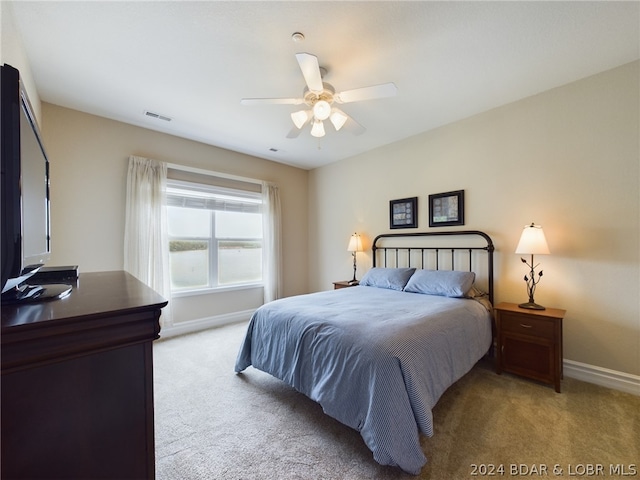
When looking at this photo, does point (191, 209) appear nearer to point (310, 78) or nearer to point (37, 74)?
point (37, 74)

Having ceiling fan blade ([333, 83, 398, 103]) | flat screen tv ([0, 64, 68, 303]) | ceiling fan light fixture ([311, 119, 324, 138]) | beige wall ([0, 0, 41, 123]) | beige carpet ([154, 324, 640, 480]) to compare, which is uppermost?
beige wall ([0, 0, 41, 123])

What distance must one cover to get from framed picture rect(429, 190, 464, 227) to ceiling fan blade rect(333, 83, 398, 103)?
5.73 ft

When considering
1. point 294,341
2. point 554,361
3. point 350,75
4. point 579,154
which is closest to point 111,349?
point 294,341

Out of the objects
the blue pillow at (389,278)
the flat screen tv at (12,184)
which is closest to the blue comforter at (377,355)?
the blue pillow at (389,278)

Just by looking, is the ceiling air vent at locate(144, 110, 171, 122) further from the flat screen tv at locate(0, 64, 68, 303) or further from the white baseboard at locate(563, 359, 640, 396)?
the white baseboard at locate(563, 359, 640, 396)

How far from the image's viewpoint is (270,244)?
4.62 metres

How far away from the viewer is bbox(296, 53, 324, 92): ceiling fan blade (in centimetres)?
170

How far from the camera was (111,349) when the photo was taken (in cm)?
69

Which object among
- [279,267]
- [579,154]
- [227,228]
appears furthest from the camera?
[279,267]

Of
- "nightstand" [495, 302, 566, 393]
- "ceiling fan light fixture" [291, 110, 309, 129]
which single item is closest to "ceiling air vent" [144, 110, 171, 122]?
"ceiling fan light fixture" [291, 110, 309, 129]

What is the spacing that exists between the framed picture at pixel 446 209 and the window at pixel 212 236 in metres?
2.69

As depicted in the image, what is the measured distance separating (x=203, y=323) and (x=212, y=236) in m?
1.27

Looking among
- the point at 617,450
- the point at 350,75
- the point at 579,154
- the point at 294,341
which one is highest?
the point at 350,75

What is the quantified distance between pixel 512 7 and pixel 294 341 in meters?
2.64
